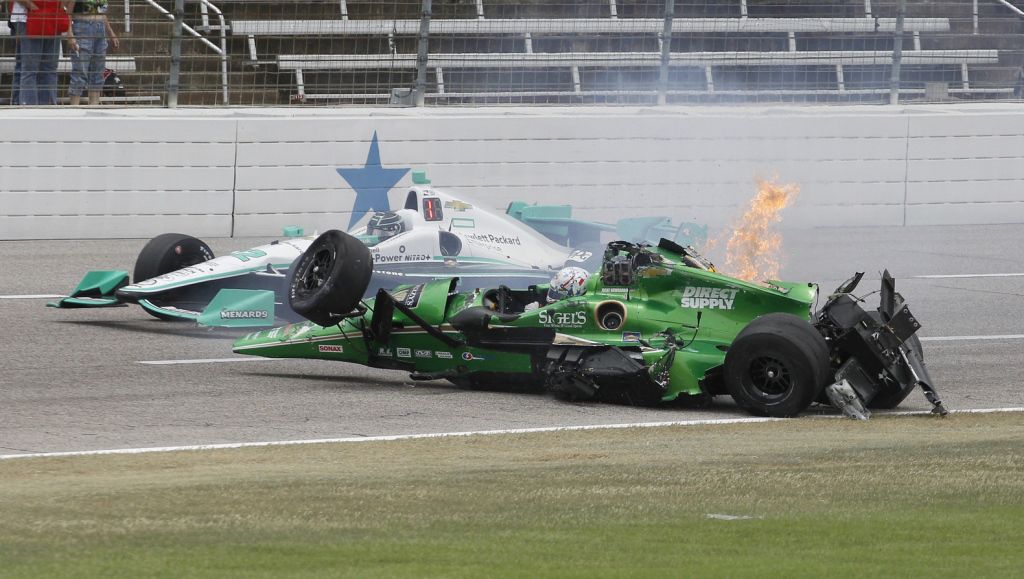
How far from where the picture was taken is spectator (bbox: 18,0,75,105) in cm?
1941

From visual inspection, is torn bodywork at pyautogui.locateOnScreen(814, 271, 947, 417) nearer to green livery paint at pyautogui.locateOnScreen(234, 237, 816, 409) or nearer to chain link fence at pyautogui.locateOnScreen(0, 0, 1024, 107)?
green livery paint at pyautogui.locateOnScreen(234, 237, 816, 409)

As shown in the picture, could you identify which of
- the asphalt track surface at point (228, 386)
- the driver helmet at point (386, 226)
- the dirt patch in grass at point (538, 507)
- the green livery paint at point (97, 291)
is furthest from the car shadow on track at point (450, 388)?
the driver helmet at point (386, 226)

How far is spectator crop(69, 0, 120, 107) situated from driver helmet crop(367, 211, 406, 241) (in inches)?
244

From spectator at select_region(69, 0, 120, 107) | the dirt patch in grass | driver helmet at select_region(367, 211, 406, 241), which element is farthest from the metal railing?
the dirt patch in grass

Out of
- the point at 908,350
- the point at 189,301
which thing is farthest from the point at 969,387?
the point at 189,301

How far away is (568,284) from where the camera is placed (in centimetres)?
1198

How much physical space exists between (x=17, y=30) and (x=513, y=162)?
6332mm

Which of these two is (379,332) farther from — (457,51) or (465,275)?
(457,51)

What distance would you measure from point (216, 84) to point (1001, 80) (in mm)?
11372

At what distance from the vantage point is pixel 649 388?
11414mm

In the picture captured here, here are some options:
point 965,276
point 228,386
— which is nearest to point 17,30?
point 228,386

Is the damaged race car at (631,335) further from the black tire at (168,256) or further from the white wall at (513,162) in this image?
the white wall at (513,162)

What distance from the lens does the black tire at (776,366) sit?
1076 centimetres

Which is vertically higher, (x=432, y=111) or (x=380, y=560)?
(x=432, y=111)
